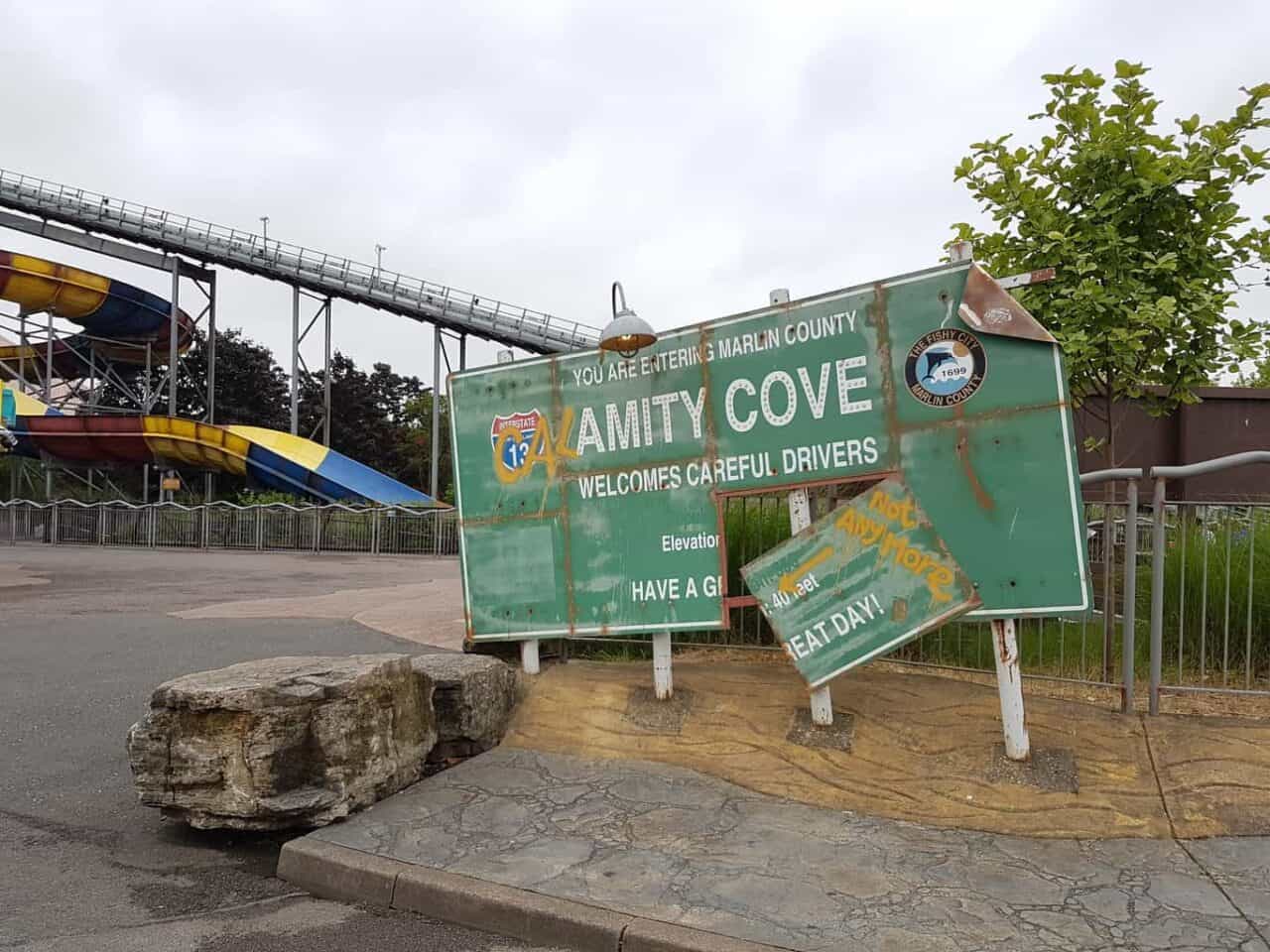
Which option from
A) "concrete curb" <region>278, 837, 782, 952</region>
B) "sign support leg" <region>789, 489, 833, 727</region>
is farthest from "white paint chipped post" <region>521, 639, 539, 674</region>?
"concrete curb" <region>278, 837, 782, 952</region>

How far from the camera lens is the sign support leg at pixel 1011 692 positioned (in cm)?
474

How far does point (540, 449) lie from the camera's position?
20.8ft

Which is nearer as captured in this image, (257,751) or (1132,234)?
(257,751)

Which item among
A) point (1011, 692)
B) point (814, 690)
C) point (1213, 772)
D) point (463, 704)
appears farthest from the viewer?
point (463, 704)

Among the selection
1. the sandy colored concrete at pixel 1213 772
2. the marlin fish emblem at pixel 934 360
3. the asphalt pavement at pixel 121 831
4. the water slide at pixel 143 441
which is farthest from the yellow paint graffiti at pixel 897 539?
the water slide at pixel 143 441

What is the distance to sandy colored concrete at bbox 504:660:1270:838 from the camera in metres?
4.37

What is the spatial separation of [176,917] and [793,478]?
3.82 meters

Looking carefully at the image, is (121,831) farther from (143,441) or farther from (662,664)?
(143,441)

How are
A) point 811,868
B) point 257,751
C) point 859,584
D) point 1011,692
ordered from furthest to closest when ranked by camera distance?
point 859,584 → point 1011,692 → point 257,751 → point 811,868

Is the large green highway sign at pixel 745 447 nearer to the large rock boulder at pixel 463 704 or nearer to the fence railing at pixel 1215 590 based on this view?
the large rock boulder at pixel 463 704

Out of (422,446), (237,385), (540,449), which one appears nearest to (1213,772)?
(540,449)

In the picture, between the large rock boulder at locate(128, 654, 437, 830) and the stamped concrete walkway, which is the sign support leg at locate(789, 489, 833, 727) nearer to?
the stamped concrete walkway

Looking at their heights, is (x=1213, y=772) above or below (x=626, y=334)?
below

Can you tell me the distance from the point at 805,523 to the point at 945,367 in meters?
1.24
